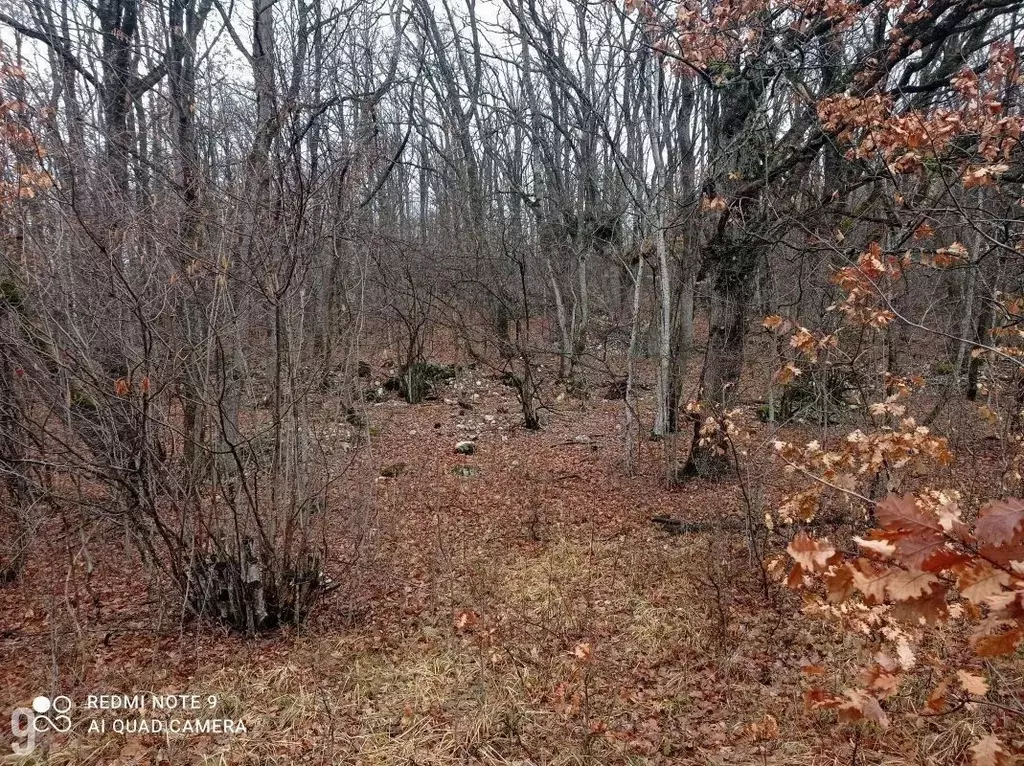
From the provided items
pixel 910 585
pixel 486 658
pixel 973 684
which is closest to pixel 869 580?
pixel 910 585

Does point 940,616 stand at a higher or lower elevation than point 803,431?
higher

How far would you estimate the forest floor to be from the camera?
2936 millimetres

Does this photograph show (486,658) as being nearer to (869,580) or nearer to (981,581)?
(869,580)

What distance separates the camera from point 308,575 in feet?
13.7

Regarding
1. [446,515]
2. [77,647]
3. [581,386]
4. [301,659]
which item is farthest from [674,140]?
[77,647]

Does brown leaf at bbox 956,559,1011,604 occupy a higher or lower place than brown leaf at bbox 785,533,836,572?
higher

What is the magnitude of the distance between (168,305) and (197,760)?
2.45 meters

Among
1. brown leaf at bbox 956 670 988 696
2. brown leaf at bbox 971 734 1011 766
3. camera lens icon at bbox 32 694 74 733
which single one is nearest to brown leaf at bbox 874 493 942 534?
brown leaf at bbox 971 734 1011 766

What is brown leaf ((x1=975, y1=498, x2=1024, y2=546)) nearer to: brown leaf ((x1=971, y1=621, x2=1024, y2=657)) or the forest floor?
brown leaf ((x1=971, y1=621, x2=1024, y2=657))

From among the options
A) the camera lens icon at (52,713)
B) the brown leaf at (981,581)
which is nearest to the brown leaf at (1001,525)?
the brown leaf at (981,581)

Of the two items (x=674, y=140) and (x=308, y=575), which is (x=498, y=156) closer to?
(x=674, y=140)

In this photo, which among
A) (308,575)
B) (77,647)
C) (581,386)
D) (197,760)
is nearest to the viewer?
(197,760)

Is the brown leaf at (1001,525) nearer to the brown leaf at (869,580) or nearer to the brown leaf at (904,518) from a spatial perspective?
the brown leaf at (904,518)

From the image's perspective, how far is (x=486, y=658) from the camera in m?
3.75
